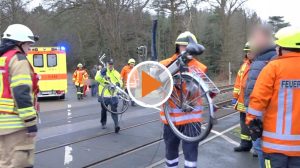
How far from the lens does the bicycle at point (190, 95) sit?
533cm

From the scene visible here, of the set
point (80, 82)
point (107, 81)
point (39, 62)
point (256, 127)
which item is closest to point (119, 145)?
point (107, 81)

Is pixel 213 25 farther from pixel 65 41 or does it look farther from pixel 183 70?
pixel 183 70

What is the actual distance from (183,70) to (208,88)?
0.43 meters

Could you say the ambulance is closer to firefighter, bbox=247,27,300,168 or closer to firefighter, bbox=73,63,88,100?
firefighter, bbox=73,63,88,100

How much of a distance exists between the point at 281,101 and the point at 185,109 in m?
1.54

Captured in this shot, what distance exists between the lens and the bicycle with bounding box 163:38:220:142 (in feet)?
17.5

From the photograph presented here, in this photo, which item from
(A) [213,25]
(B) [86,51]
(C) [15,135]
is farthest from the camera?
(B) [86,51]

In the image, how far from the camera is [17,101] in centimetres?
503

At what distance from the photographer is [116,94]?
11820 mm

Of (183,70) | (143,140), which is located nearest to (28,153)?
(183,70)

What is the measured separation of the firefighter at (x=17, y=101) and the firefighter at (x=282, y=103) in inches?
102

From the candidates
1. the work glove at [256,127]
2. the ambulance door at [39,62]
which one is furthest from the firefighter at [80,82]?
the work glove at [256,127]
